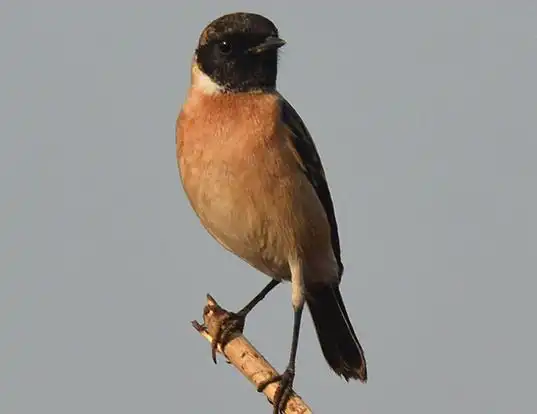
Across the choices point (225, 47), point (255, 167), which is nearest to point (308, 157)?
point (255, 167)

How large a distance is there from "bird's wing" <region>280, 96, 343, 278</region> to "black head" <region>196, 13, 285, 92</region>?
252 mm

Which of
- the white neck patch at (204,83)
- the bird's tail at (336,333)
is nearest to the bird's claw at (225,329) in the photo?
the bird's tail at (336,333)

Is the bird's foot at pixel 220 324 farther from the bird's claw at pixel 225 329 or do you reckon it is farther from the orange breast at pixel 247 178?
the orange breast at pixel 247 178

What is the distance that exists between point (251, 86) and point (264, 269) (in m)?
1.39

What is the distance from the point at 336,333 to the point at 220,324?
50.2 inches

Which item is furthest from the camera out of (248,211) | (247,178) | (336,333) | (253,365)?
(336,333)

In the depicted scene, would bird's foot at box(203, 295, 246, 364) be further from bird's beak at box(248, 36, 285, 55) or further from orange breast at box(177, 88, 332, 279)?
bird's beak at box(248, 36, 285, 55)

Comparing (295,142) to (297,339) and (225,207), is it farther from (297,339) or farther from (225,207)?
(297,339)

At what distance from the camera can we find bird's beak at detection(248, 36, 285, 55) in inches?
475

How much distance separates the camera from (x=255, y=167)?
37.9 ft

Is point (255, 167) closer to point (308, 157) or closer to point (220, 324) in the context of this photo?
point (308, 157)

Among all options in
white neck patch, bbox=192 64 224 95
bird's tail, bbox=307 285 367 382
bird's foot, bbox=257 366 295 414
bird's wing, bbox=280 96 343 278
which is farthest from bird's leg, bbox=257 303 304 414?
white neck patch, bbox=192 64 224 95

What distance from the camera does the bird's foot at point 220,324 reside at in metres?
12.0

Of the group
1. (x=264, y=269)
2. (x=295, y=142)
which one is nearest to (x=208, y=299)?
(x=264, y=269)
